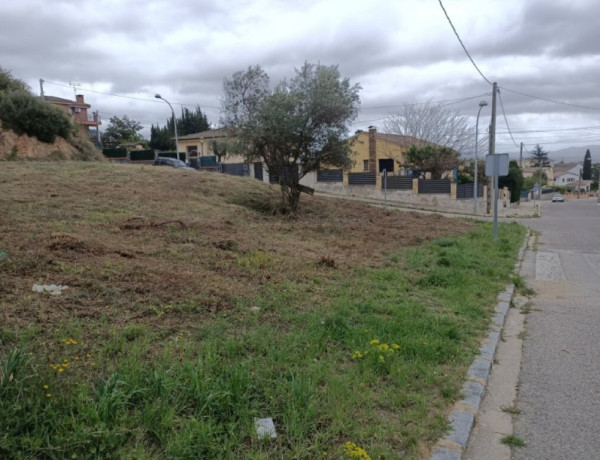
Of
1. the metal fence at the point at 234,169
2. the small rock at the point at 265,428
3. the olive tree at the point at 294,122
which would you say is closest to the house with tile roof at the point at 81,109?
the metal fence at the point at 234,169

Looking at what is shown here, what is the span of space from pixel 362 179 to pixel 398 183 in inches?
99.9

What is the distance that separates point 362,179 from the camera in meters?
33.6

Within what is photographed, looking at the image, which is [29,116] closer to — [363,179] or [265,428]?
[363,179]

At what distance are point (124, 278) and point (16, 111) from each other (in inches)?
772

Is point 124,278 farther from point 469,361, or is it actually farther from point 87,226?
point 469,361

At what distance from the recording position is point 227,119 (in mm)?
14789

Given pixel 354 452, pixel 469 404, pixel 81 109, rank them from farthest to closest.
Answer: pixel 81 109 → pixel 469 404 → pixel 354 452

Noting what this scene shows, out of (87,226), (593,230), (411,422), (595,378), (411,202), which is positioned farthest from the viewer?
(411,202)

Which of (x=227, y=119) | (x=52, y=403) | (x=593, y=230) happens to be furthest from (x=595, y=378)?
(x=593, y=230)

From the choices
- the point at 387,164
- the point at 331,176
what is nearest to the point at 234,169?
the point at 331,176

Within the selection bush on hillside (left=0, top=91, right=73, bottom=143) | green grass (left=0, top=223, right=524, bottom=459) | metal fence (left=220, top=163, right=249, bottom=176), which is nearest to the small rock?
green grass (left=0, top=223, right=524, bottom=459)

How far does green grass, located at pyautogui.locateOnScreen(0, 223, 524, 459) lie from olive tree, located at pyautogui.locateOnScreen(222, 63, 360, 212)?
28.7ft

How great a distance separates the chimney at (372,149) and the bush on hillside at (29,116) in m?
27.9

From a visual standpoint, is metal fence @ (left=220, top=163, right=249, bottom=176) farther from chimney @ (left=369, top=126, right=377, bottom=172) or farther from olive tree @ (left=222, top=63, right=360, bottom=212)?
olive tree @ (left=222, top=63, right=360, bottom=212)
